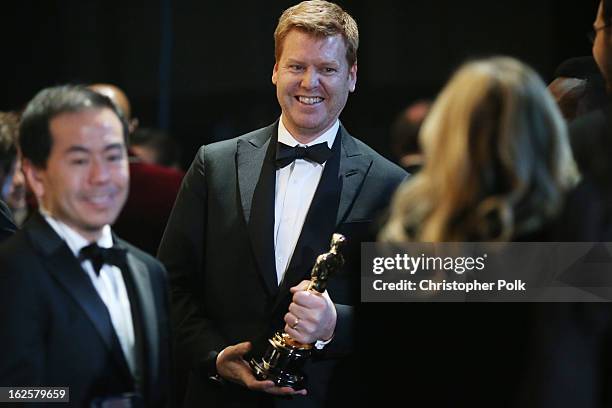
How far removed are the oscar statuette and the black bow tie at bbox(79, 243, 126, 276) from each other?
1.40ft

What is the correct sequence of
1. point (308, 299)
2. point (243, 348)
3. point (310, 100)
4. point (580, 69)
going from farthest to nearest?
1. point (580, 69)
2. point (310, 100)
3. point (243, 348)
4. point (308, 299)

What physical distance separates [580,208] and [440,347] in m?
0.33

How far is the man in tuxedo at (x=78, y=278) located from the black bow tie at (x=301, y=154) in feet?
1.76

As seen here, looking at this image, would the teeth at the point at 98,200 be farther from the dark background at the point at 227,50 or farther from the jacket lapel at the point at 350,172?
the dark background at the point at 227,50

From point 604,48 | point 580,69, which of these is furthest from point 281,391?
point 580,69

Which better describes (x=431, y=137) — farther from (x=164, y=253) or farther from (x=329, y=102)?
(x=164, y=253)

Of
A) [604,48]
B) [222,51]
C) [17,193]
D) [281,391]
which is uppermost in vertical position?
[222,51]

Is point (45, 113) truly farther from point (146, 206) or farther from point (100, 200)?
point (146, 206)

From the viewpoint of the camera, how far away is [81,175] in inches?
71.5

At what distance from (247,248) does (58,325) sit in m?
0.64

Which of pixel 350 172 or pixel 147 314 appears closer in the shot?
pixel 147 314

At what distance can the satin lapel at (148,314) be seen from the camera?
6.06 ft

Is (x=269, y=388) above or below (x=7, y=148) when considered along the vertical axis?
below

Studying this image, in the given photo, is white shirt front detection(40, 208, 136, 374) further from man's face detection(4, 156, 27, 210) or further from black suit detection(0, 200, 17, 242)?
man's face detection(4, 156, 27, 210)
